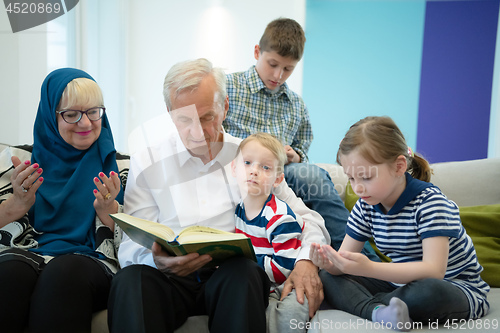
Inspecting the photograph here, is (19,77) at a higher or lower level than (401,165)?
higher

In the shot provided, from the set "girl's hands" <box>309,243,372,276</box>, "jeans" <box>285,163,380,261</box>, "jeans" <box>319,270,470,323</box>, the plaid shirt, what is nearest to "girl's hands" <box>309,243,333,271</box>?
"girl's hands" <box>309,243,372,276</box>

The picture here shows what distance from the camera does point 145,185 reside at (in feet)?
5.52

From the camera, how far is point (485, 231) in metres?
1.95

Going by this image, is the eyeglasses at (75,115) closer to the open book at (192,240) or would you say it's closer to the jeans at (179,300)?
the open book at (192,240)

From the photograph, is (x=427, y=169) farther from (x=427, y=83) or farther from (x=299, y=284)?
(x=427, y=83)

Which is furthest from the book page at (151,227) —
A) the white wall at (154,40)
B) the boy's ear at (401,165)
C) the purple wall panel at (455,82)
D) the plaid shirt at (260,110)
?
the purple wall panel at (455,82)

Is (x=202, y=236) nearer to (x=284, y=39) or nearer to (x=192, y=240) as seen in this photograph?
(x=192, y=240)

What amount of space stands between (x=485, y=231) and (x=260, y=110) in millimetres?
1261

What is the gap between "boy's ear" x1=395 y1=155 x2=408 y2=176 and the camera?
1.41 m

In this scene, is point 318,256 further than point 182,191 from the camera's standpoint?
No

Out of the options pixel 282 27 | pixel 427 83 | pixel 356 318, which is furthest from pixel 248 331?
pixel 427 83

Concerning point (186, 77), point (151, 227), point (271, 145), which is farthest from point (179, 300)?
point (186, 77)

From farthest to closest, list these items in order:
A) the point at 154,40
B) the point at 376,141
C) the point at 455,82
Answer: the point at 455,82 < the point at 154,40 < the point at 376,141

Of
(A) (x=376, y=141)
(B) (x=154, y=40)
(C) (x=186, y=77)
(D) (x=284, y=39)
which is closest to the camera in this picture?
(A) (x=376, y=141)
